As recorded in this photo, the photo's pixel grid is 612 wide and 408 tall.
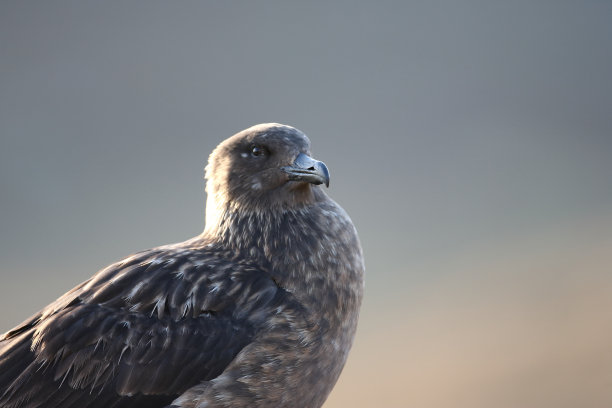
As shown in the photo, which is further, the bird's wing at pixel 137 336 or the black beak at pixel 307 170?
the black beak at pixel 307 170

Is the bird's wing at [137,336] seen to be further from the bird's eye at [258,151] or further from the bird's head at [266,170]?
the bird's eye at [258,151]

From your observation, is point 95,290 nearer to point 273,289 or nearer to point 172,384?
point 172,384

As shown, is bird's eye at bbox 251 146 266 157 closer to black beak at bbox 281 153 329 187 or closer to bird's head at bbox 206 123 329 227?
bird's head at bbox 206 123 329 227

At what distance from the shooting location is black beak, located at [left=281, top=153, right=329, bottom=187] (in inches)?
96.4

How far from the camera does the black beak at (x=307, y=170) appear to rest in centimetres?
245

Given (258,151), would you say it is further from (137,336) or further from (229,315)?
(137,336)

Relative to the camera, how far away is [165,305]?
2.40m

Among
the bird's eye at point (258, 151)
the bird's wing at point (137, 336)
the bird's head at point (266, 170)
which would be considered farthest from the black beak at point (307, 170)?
the bird's wing at point (137, 336)

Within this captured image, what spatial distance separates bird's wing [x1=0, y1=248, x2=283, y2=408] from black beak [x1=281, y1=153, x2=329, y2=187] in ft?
1.10

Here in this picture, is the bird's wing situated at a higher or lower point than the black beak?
lower

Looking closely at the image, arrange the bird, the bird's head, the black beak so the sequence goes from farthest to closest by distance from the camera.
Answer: the bird's head < the black beak < the bird

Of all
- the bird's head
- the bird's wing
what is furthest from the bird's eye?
the bird's wing

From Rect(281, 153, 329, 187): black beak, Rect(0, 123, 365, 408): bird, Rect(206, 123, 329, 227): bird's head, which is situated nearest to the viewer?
Rect(0, 123, 365, 408): bird

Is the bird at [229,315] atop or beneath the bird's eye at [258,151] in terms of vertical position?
beneath
